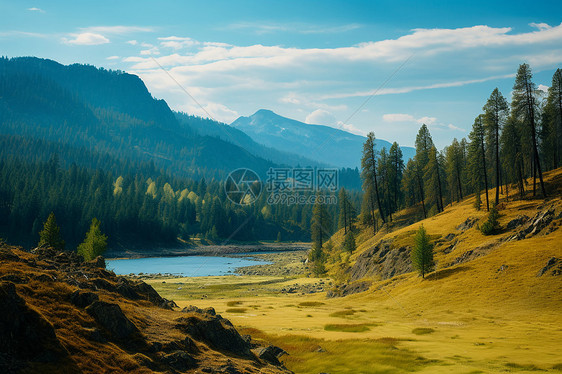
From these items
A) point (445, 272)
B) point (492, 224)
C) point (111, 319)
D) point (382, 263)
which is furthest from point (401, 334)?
point (382, 263)

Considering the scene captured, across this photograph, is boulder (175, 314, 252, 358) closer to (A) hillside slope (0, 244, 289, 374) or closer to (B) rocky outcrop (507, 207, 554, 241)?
(A) hillside slope (0, 244, 289, 374)

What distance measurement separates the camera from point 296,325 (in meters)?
40.4

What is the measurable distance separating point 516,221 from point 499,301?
62.2 ft

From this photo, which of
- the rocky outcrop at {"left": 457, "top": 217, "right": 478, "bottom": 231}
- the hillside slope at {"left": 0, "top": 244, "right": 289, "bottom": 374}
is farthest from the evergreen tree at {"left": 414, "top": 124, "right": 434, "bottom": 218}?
the hillside slope at {"left": 0, "top": 244, "right": 289, "bottom": 374}

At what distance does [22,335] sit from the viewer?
14500mm

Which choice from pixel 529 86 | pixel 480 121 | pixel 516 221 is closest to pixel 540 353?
pixel 516 221

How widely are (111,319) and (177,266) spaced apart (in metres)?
109

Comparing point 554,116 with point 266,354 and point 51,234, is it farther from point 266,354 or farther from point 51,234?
point 51,234

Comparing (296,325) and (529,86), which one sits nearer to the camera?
(296,325)

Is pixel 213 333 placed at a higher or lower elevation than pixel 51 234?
lower

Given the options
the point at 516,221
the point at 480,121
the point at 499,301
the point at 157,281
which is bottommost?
the point at 157,281

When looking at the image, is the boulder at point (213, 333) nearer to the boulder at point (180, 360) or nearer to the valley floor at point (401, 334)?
the boulder at point (180, 360)

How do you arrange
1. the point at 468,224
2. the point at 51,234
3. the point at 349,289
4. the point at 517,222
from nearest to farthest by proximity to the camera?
the point at 517,222 < the point at 468,224 < the point at 349,289 < the point at 51,234

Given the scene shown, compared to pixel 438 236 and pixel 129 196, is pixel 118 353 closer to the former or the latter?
pixel 438 236
